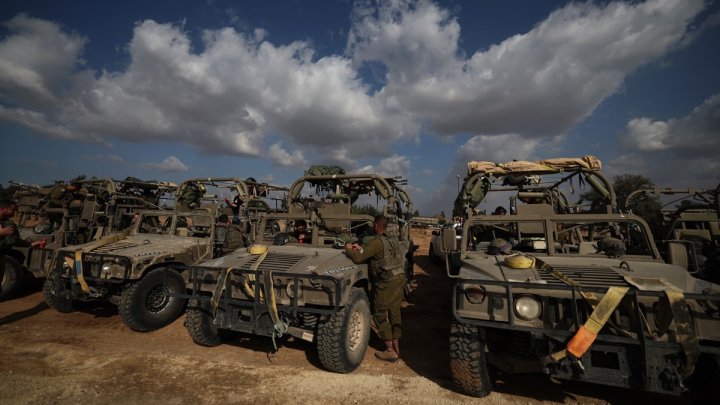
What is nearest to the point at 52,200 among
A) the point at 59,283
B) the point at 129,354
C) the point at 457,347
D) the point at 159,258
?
the point at 59,283

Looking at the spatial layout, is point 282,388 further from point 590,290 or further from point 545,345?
point 590,290

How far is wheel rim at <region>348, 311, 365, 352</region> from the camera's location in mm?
3957

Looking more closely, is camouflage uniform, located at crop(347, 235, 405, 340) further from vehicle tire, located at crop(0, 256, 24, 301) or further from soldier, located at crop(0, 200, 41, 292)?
vehicle tire, located at crop(0, 256, 24, 301)

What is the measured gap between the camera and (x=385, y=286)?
421cm

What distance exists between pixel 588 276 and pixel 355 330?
8.12 feet

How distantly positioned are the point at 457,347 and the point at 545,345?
72 cm

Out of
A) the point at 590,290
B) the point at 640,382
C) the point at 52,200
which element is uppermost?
the point at 52,200

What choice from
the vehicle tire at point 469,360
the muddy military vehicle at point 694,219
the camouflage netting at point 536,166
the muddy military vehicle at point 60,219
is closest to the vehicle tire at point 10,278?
the muddy military vehicle at point 60,219

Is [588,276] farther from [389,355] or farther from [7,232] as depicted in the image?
[7,232]

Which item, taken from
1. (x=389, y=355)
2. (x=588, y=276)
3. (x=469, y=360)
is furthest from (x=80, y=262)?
(x=588, y=276)

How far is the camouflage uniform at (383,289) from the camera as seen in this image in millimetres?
4203

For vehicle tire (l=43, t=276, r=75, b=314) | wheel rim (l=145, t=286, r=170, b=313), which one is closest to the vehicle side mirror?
wheel rim (l=145, t=286, r=170, b=313)

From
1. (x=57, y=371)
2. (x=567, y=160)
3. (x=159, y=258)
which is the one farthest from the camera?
(x=159, y=258)

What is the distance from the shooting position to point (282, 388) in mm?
3508
